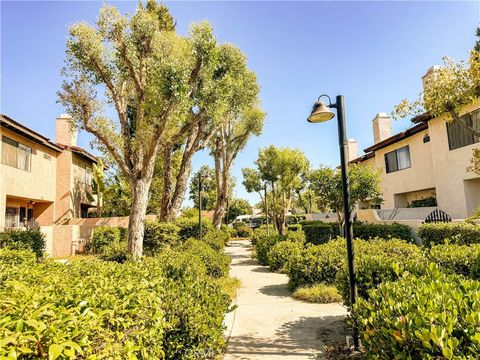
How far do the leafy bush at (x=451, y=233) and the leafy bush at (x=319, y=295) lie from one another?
4.56 m

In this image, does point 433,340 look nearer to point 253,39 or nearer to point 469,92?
point 469,92

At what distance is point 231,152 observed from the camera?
949 inches

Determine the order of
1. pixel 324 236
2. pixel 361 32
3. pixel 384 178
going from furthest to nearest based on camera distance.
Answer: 1. pixel 384 178
2. pixel 324 236
3. pixel 361 32

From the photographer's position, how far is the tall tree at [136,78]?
11.7m

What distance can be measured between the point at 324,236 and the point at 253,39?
12.3 m

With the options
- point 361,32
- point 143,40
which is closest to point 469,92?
point 361,32

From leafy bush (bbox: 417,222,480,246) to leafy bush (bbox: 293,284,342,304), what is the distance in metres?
4.56

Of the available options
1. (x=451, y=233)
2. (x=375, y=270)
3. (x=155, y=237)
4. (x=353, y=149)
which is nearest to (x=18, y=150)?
(x=155, y=237)

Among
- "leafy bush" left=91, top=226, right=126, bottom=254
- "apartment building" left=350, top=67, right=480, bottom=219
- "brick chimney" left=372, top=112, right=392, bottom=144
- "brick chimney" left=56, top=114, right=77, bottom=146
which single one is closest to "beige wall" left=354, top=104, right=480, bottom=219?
"apartment building" left=350, top=67, right=480, bottom=219

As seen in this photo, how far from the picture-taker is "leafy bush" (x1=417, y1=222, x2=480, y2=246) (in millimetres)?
10227

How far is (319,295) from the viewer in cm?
761

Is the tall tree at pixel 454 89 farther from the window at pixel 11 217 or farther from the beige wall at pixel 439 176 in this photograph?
the window at pixel 11 217

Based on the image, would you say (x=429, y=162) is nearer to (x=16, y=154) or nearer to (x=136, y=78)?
(x=136, y=78)

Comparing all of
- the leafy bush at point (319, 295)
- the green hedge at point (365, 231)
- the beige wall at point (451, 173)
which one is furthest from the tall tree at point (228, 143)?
the leafy bush at point (319, 295)
